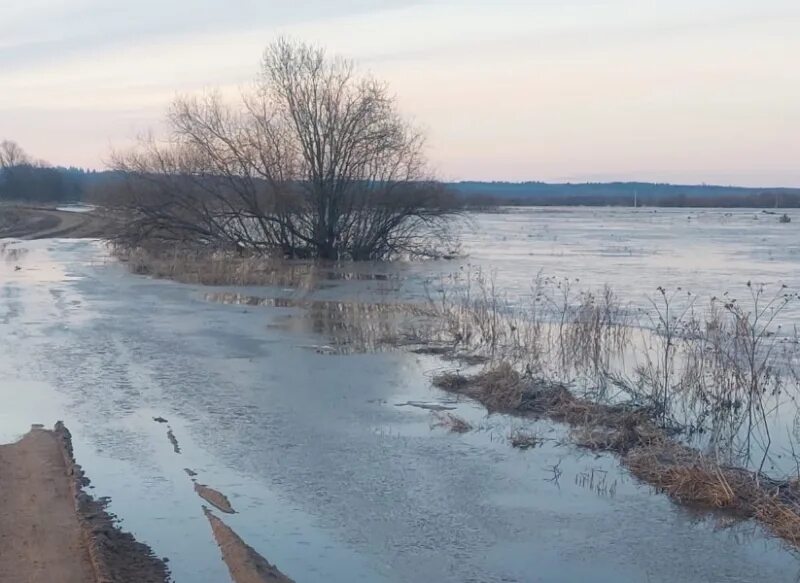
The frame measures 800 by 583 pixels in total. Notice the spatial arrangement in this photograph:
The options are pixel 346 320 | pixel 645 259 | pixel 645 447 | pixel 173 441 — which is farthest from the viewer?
pixel 645 259

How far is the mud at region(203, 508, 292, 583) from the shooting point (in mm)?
6102

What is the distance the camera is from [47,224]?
201ft

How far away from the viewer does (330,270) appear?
32000 mm

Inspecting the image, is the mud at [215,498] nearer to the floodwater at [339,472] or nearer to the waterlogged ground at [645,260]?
the floodwater at [339,472]

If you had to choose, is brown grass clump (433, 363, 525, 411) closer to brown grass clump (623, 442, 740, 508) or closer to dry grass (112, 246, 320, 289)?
brown grass clump (623, 442, 740, 508)

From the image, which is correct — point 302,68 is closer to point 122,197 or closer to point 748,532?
point 122,197

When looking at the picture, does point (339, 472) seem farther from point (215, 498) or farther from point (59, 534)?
point (59, 534)

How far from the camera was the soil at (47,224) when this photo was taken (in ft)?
177

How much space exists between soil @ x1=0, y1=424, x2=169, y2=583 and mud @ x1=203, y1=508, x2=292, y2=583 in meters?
0.44

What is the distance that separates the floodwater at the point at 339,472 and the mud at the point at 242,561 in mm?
103

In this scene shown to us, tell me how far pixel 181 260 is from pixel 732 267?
17.8 m

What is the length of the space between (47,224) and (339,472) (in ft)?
188

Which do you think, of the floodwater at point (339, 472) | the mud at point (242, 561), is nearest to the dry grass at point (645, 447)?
the floodwater at point (339, 472)

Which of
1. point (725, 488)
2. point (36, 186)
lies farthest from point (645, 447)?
point (36, 186)
